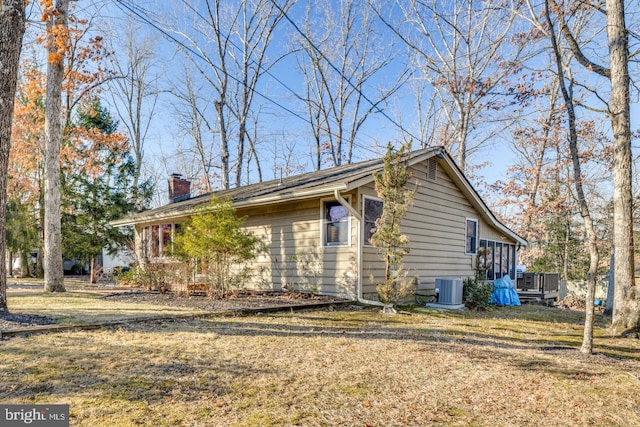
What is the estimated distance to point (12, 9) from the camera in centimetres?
592

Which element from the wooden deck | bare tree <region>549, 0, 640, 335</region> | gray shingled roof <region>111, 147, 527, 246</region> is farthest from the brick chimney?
bare tree <region>549, 0, 640, 335</region>

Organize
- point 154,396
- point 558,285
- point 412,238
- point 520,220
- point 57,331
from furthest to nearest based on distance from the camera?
point 520,220 → point 558,285 → point 412,238 → point 57,331 → point 154,396

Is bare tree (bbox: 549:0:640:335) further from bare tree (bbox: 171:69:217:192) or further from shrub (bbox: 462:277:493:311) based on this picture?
bare tree (bbox: 171:69:217:192)

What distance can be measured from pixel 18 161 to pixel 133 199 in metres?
5.14

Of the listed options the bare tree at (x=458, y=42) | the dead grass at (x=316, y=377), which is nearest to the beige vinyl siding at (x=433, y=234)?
the dead grass at (x=316, y=377)

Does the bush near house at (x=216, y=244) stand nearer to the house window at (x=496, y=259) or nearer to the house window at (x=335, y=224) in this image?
the house window at (x=335, y=224)

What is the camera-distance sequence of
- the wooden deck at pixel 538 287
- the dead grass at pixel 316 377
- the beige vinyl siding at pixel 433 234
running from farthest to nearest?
the wooden deck at pixel 538 287 → the beige vinyl siding at pixel 433 234 → the dead grass at pixel 316 377

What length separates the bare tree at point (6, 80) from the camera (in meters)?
5.74

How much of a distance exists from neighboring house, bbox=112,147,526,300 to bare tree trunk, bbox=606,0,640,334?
4008 mm

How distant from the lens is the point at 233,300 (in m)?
8.67

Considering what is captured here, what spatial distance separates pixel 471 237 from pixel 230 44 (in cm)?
1515

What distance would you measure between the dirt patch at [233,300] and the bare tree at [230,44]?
10.1 metres

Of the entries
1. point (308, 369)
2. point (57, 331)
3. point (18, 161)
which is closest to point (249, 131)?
point (18, 161)

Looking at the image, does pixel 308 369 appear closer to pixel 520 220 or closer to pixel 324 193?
pixel 324 193
